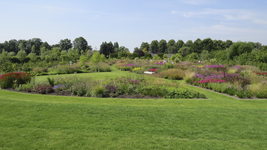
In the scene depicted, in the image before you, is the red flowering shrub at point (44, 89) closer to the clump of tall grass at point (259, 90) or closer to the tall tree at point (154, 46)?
the clump of tall grass at point (259, 90)

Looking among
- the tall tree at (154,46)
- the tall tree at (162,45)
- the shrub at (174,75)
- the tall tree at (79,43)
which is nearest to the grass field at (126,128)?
the shrub at (174,75)

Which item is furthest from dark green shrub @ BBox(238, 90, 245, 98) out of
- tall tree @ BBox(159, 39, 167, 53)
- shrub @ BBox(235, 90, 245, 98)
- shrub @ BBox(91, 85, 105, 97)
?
tall tree @ BBox(159, 39, 167, 53)

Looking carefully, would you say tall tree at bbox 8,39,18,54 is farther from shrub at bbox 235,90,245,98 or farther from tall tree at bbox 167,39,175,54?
shrub at bbox 235,90,245,98

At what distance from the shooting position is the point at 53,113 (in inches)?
195

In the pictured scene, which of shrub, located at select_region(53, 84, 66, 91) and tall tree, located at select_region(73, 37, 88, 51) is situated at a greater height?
tall tree, located at select_region(73, 37, 88, 51)

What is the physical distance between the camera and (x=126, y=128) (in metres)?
3.98

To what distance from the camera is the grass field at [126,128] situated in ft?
10.6

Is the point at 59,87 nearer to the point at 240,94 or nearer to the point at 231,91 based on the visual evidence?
the point at 231,91

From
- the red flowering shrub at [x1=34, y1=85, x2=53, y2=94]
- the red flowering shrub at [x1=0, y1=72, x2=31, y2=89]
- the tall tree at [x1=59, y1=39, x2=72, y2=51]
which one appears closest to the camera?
the red flowering shrub at [x1=34, y1=85, x2=53, y2=94]

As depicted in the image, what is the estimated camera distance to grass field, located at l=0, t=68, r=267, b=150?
323cm

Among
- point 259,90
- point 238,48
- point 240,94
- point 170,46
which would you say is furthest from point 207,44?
point 240,94

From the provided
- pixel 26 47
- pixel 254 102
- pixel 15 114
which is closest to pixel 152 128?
pixel 15 114

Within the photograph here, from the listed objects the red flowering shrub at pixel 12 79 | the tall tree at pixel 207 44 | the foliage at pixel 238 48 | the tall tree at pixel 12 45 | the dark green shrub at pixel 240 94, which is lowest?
the dark green shrub at pixel 240 94

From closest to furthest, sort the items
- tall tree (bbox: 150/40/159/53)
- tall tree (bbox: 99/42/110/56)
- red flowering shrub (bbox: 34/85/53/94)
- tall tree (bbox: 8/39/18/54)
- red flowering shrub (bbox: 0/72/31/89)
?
1. red flowering shrub (bbox: 34/85/53/94)
2. red flowering shrub (bbox: 0/72/31/89)
3. tall tree (bbox: 99/42/110/56)
4. tall tree (bbox: 8/39/18/54)
5. tall tree (bbox: 150/40/159/53)
